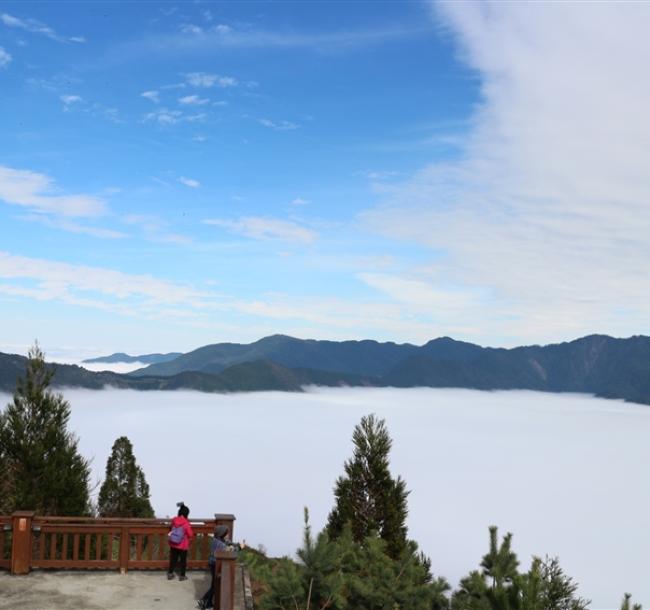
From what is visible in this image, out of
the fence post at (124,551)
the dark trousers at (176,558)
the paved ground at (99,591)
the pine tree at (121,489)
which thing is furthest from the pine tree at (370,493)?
the pine tree at (121,489)

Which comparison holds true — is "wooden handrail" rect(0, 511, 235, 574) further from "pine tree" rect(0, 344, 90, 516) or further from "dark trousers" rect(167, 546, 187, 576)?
"pine tree" rect(0, 344, 90, 516)

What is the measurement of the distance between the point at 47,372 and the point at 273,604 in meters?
16.1

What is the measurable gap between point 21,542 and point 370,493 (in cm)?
1725

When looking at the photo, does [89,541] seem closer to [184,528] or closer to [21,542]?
[21,542]

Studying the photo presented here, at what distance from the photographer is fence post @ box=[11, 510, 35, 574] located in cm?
1451

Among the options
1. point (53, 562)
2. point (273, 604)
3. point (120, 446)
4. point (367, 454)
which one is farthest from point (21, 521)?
point (120, 446)

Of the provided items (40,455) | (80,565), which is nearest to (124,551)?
(80,565)

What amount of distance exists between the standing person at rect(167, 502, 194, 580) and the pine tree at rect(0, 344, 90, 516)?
8.48 m

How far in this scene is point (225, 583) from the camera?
1205cm

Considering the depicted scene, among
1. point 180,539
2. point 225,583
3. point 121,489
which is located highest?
point 180,539

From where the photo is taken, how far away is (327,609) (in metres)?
11.5

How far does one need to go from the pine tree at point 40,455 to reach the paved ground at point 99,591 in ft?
23.1

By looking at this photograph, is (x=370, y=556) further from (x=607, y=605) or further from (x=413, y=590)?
(x=607, y=605)

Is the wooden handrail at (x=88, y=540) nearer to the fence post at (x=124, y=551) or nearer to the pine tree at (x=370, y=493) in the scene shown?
the fence post at (x=124, y=551)
